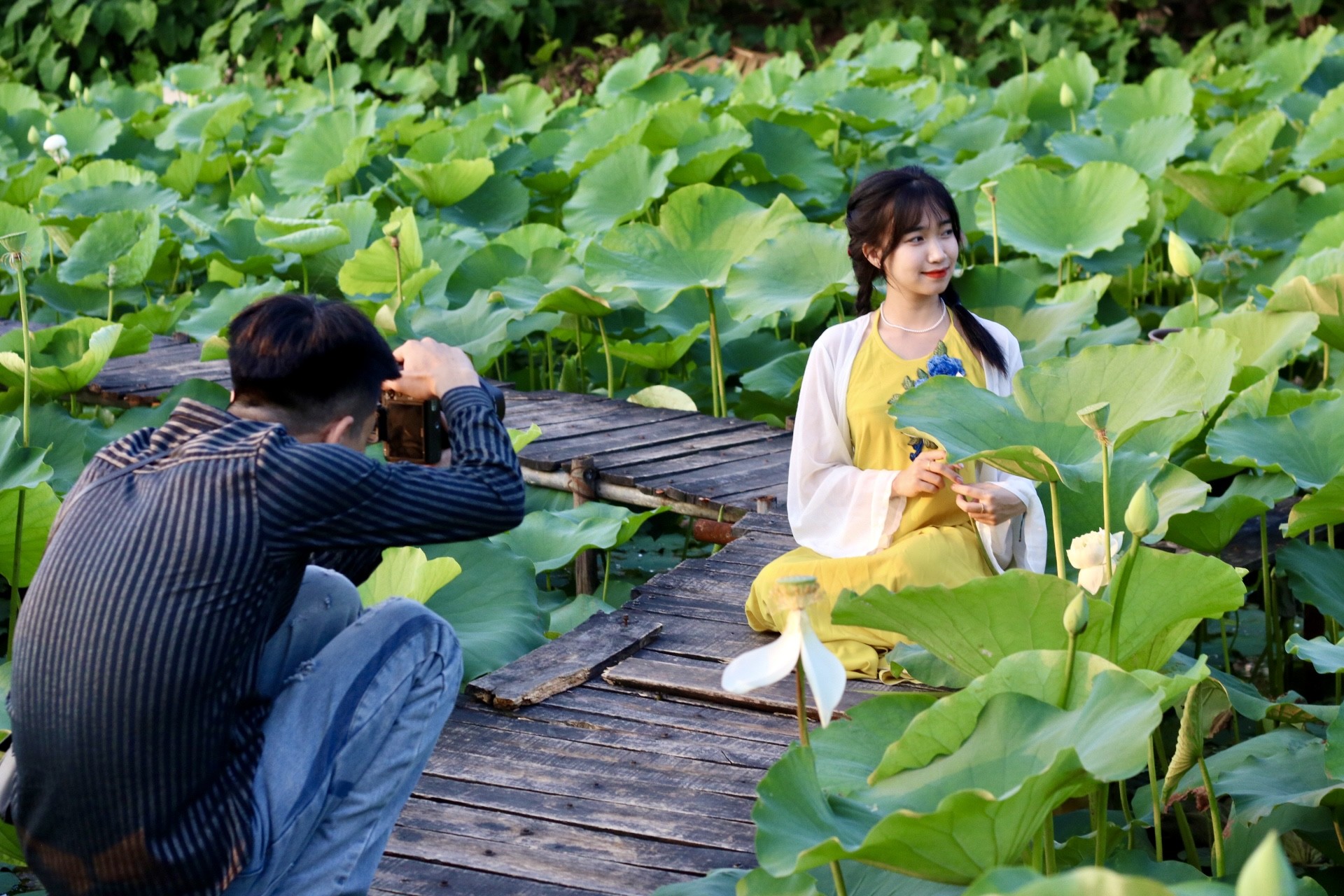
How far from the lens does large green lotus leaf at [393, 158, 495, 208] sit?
4832 mm

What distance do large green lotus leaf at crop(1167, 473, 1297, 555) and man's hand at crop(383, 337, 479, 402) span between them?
48.8 inches

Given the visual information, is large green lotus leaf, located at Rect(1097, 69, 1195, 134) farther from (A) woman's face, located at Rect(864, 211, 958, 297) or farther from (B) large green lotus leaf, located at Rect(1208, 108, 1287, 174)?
(A) woman's face, located at Rect(864, 211, 958, 297)

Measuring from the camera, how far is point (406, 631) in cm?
165

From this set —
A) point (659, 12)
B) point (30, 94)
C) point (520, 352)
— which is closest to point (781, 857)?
point (520, 352)

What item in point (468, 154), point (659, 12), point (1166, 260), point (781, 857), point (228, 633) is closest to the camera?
point (781, 857)

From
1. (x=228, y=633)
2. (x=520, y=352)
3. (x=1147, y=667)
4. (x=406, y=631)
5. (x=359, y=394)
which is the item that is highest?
(x=359, y=394)

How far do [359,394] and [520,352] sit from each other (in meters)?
3.59

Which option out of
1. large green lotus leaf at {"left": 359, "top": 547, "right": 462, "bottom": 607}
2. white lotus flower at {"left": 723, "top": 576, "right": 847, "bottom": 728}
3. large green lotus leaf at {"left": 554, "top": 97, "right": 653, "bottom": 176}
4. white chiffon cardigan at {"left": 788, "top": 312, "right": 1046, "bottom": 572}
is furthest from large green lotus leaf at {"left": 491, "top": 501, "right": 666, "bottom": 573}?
large green lotus leaf at {"left": 554, "top": 97, "right": 653, "bottom": 176}

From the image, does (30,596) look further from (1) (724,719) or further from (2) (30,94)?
(2) (30,94)

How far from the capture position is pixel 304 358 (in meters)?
1.55

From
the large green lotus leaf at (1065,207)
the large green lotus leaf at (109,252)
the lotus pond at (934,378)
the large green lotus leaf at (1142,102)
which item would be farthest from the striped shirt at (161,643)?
the large green lotus leaf at (1142,102)

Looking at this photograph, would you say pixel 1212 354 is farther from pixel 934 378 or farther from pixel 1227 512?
pixel 934 378

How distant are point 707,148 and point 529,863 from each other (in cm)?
326

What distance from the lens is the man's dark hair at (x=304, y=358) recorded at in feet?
5.09
